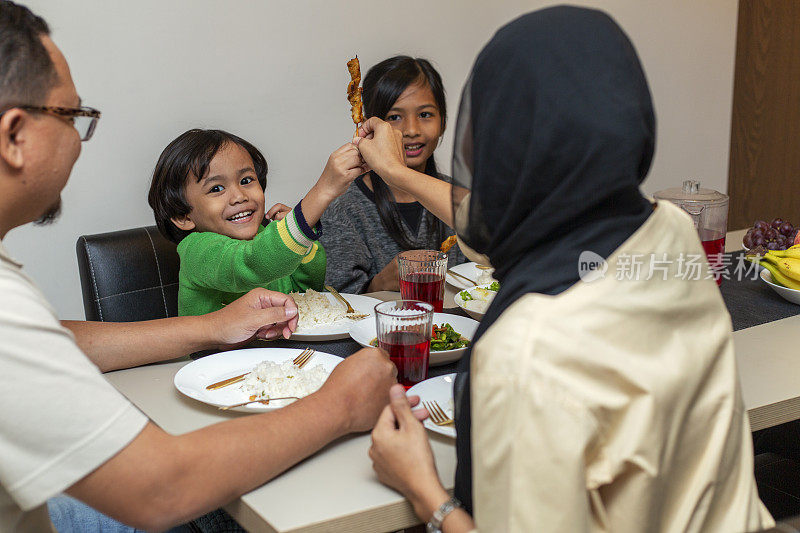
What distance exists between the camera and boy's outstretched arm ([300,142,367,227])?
1.73m

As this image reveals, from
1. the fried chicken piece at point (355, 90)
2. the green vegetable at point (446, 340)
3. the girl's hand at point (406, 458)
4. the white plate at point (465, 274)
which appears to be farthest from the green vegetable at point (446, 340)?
the fried chicken piece at point (355, 90)

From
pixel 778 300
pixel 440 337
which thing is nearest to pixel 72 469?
pixel 440 337

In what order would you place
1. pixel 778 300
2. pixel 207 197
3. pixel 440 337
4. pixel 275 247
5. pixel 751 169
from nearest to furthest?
pixel 440 337 < pixel 275 247 < pixel 778 300 < pixel 207 197 < pixel 751 169

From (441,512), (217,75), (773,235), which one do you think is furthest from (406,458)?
(217,75)

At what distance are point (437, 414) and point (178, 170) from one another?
1.17 metres

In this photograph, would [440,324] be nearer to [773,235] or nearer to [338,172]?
[338,172]

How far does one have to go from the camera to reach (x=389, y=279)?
2156 mm

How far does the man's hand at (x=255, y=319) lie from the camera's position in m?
1.53

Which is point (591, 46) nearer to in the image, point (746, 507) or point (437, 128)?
point (746, 507)

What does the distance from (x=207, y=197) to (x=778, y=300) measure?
1.50 metres

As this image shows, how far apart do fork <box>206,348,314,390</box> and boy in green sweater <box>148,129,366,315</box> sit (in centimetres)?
33

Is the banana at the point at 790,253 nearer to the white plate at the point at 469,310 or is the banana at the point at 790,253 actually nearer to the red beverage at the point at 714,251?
the red beverage at the point at 714,251

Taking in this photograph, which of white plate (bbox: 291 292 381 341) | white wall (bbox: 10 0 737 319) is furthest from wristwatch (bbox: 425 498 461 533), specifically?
white wall (bbox: 10 0 737 319)

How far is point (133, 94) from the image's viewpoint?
261cm
